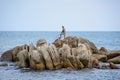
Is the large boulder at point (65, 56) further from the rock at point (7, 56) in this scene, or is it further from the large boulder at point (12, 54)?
the rock at point (7, 56)

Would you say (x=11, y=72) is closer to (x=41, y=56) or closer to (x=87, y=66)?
(x=41, y=56)

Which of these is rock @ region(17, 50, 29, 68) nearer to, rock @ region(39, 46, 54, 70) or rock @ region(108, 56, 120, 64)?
rock @ region(39, 46, 54, 70)

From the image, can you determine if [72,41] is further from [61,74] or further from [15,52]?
[61,74]

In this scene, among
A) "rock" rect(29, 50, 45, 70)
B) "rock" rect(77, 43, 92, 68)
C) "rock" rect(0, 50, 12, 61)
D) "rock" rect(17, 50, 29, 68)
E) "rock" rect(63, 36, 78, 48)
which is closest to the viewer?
"rock" rect(29, 50, 45, 70)

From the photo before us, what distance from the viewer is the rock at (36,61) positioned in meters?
50.9

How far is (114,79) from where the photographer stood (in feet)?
153

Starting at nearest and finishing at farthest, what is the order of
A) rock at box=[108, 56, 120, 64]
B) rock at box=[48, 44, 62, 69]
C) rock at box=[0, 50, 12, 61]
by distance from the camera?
rock at box=[48, 44, 62, 69] → rock at box=[108, 56, 120, 64] → rock at box=[0, 50, 12, 61]

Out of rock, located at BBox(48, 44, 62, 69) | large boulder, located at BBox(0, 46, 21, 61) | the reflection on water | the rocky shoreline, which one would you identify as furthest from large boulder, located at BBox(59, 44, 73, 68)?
large boulder, located at BBox(0, 46, 21, 61)

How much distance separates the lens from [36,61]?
50938 mm

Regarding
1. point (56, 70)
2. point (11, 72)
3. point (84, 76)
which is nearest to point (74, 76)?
point (84, 76)

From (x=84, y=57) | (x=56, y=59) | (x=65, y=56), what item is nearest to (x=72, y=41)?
(x=84, y=57)

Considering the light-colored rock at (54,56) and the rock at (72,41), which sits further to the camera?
the rock at (72,41)

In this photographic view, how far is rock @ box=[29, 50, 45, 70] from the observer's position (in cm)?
5094

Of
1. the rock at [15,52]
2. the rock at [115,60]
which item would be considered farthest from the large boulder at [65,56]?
the rock at [15,52]
